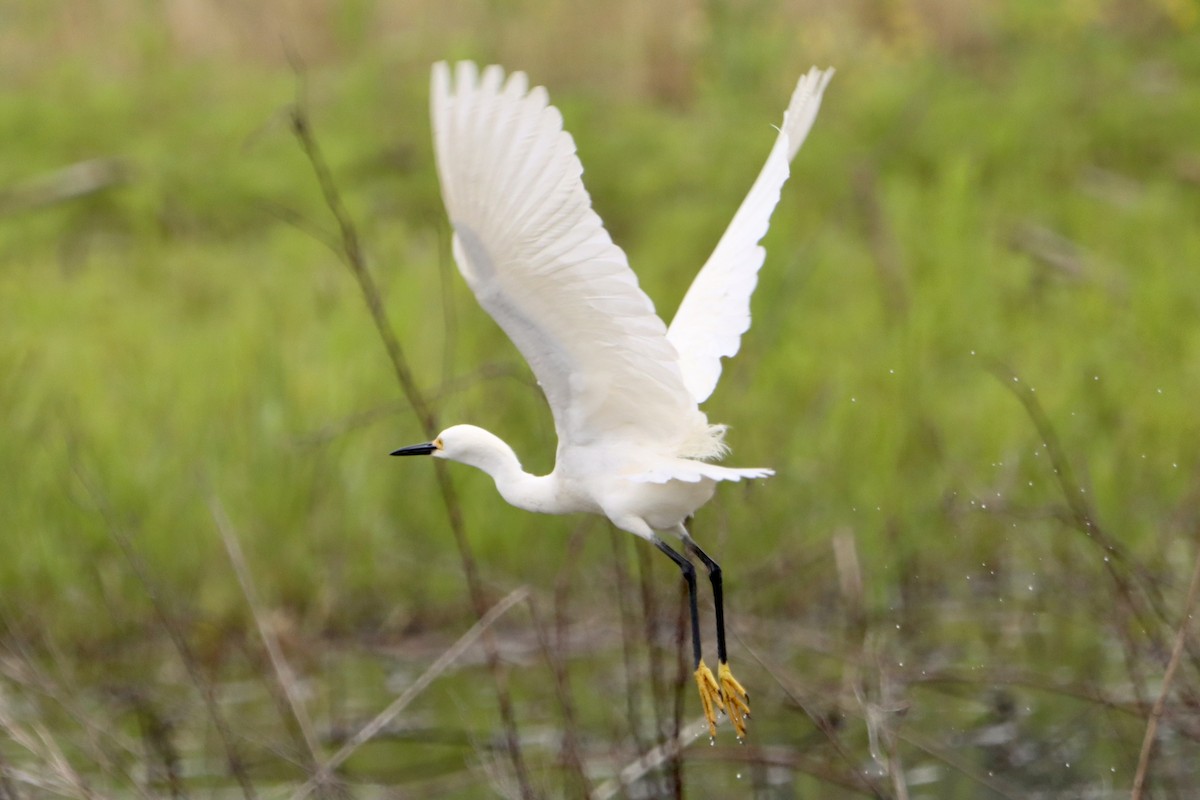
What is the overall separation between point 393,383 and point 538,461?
2.80 feet

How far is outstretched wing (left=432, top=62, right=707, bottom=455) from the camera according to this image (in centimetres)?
229

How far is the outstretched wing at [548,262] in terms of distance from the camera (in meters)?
2.29

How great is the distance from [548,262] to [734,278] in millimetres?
675

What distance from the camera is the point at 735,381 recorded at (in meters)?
5.12

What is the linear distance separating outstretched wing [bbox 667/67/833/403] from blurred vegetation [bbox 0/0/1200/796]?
0.34m

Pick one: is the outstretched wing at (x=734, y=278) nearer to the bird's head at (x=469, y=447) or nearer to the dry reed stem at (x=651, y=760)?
the bird's head at (x=469, y=447)

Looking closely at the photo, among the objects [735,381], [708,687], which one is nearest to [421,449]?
[708,687]

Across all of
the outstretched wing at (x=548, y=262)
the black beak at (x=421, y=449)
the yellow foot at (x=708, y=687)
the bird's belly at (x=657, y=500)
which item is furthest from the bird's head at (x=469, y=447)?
the yellow foot at (x=708, y=687)

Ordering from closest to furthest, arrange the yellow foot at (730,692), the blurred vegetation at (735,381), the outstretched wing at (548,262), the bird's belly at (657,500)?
the outstretched wing at (548,262) < the bird's belly at (657,500) < the yellow foot at (730,692) < the blurred vegetation at (735,381)

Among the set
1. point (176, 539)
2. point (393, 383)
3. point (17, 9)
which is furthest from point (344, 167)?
point (176, 539)

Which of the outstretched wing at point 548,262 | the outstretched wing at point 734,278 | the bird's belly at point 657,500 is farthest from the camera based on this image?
the outstretched wing at point 734,278

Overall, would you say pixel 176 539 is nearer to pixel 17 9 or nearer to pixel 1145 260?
pixel 1145 260

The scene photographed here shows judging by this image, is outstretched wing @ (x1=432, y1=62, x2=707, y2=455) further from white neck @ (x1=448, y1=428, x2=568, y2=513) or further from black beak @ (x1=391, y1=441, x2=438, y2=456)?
black beak @ (x1=391, y1=441, x2=438, y2=456)

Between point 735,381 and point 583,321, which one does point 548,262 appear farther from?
point 735,381
